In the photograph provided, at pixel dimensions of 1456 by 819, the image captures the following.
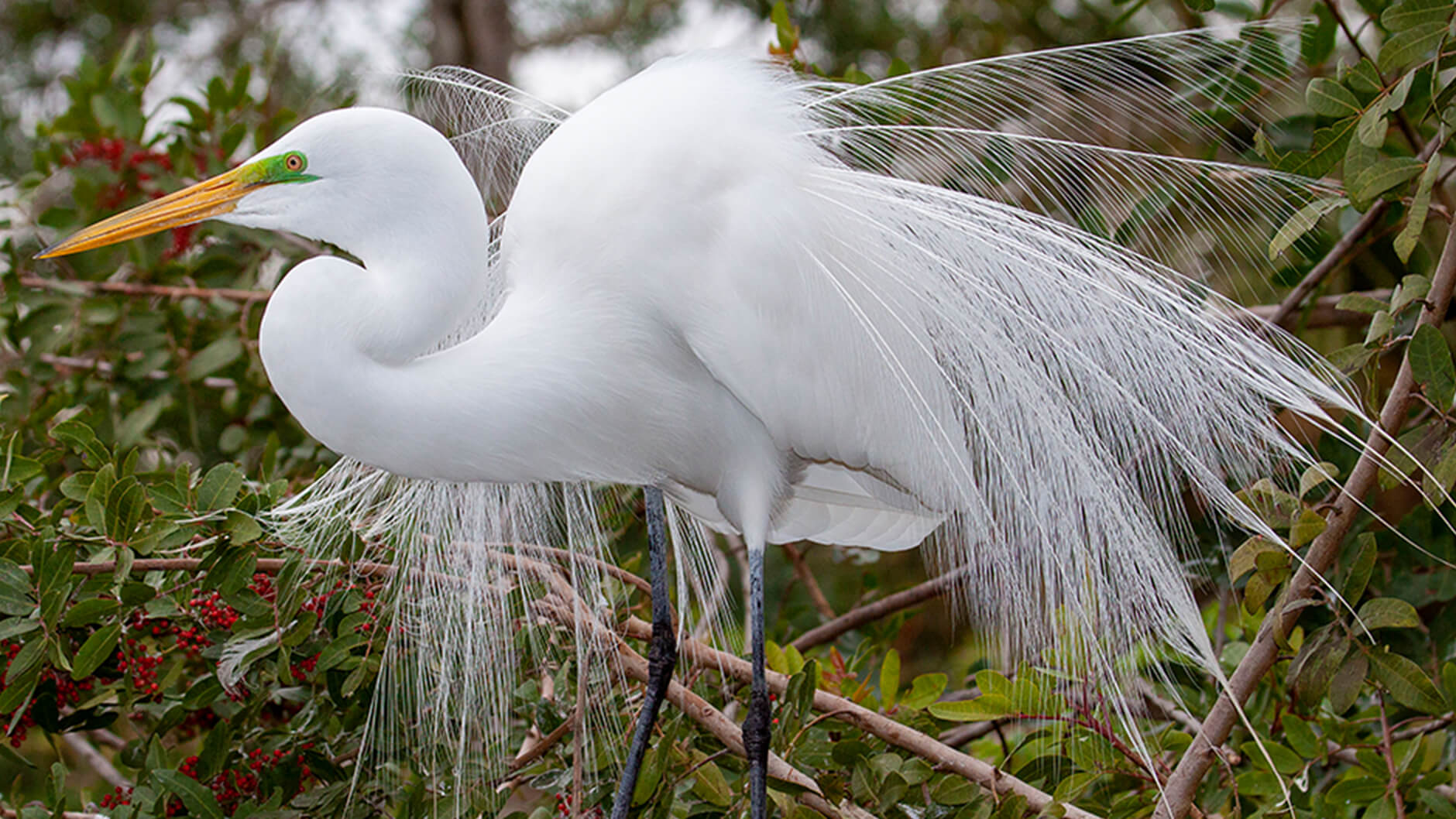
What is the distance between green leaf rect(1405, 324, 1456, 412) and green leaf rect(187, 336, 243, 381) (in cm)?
191

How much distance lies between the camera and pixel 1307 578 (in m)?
1.43

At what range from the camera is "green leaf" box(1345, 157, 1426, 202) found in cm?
143

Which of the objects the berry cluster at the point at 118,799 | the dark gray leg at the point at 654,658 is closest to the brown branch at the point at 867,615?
the dark gray leg at the point at 654,658

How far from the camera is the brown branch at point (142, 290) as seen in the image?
2.37 m

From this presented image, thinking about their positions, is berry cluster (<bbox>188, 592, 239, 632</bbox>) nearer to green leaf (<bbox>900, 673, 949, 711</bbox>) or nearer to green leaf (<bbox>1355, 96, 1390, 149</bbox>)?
green leaf (<bbox>900, 673, 949, 711</bbox>)

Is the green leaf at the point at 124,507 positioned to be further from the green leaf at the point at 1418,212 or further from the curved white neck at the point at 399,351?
the green leaf at the point at 1418,212

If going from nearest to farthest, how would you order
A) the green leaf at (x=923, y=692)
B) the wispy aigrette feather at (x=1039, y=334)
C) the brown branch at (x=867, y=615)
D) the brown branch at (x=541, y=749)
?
1. the wispy aigrette feather at (x=1039, y=334)
2. the brown branch at (x=541, y=749)
3. the green leaf at (x=923, y=692)
4. the brown branch at (x=867, y=615)

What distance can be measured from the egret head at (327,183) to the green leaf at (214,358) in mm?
846

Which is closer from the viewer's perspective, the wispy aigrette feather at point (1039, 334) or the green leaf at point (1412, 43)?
the green leaf at point (1412, 43)

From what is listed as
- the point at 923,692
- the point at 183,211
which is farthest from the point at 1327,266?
the point at 183,211

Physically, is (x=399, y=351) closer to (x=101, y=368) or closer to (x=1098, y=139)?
(x=1098, y=139)

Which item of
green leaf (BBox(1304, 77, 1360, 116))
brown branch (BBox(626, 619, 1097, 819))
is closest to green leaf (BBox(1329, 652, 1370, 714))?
brown branch (BBox(626, 619, 1097, 819))

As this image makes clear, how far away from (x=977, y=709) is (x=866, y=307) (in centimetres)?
59

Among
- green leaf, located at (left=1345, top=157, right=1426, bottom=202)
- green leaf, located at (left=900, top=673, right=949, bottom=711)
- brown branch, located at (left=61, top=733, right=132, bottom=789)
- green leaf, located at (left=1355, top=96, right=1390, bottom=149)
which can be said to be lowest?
brown branch, located at (left=61, top=733, right=132, bottom=789)
